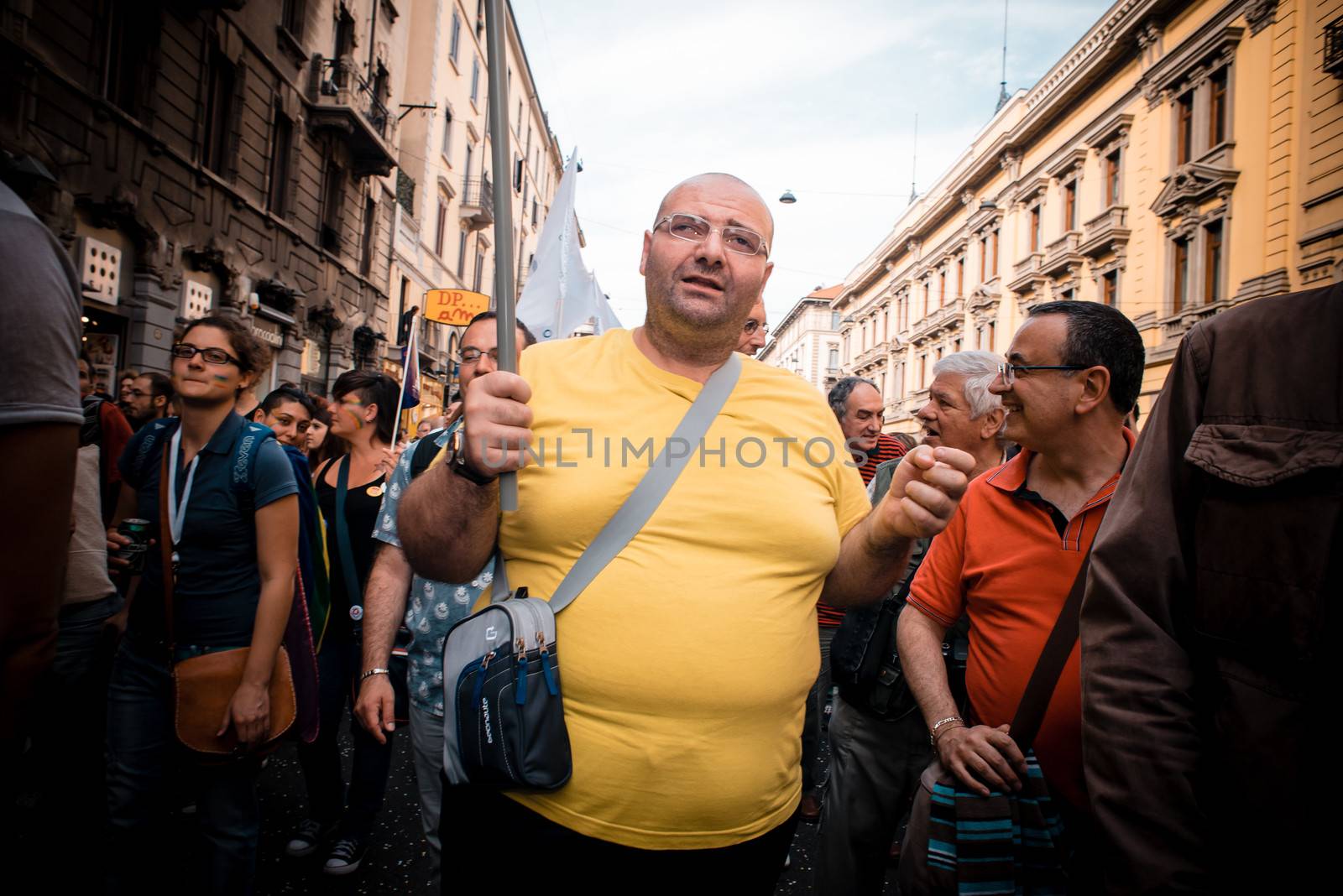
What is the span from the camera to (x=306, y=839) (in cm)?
343

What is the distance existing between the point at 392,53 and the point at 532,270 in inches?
703

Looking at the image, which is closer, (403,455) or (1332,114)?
(403,455)

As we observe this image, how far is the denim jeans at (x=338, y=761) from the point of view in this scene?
10.7 feet

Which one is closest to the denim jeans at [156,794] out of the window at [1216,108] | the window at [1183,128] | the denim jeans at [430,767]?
the denim jeans at [430,767]

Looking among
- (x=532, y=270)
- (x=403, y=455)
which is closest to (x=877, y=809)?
(x=403, y=455)

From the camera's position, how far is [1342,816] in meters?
1.13

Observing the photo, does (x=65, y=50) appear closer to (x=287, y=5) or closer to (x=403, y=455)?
(x=287, y=5)

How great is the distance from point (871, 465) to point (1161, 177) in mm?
20361

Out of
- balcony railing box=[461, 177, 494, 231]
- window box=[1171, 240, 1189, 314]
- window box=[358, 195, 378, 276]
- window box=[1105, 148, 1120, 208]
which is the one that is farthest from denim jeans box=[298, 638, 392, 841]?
balcony railing box=[461, 177, 494, 231]

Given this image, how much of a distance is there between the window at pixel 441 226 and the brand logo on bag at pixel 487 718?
26.2 m

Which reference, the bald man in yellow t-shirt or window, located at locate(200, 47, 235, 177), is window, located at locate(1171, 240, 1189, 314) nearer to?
window, located at locate(200, 47, 235, 177)

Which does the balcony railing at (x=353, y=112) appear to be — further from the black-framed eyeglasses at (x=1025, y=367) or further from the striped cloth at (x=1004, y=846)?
the striped cloth at (x=1004, y=846)

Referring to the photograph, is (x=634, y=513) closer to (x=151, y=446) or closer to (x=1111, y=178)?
(x=151, y=446)

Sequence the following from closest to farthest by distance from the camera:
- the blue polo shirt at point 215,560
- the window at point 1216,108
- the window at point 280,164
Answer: the blue polo shirt at point 215,560
the window at point 280,164
the window at point 1216,108
